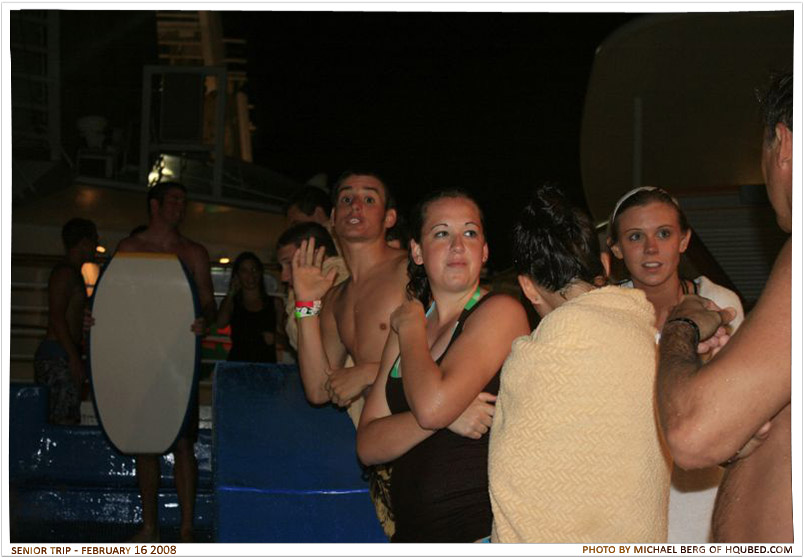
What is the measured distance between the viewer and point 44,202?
33.6ft

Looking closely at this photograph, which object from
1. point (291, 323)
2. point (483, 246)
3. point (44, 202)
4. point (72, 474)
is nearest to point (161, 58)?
point (44, 202)

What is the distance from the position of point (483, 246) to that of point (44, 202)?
8584 mm

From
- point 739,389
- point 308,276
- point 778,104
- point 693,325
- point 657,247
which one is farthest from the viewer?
point 308,276

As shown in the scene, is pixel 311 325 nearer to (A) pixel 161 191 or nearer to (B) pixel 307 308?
(B) pixel 307 308

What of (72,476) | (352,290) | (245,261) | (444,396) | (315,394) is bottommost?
(72,476)

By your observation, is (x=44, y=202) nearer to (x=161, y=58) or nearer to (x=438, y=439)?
(x=438, y=439)

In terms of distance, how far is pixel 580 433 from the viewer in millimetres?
1943

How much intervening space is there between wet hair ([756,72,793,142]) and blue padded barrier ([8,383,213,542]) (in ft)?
15.7

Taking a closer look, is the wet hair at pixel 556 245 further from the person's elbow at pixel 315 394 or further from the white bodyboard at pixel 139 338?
the white bodyboard at pixel 139 338

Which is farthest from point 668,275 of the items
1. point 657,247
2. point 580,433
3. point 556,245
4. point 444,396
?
point 580,433

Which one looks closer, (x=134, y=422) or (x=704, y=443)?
(x=704, y=443)

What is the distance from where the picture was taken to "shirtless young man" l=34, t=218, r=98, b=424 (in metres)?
6.02

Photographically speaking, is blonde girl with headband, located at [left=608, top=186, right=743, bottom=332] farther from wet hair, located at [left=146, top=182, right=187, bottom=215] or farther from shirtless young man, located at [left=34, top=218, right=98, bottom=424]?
shirtless young man, located at [left=34, top=218, right=98, bottom=424]

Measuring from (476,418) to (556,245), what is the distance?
1.43 ft
